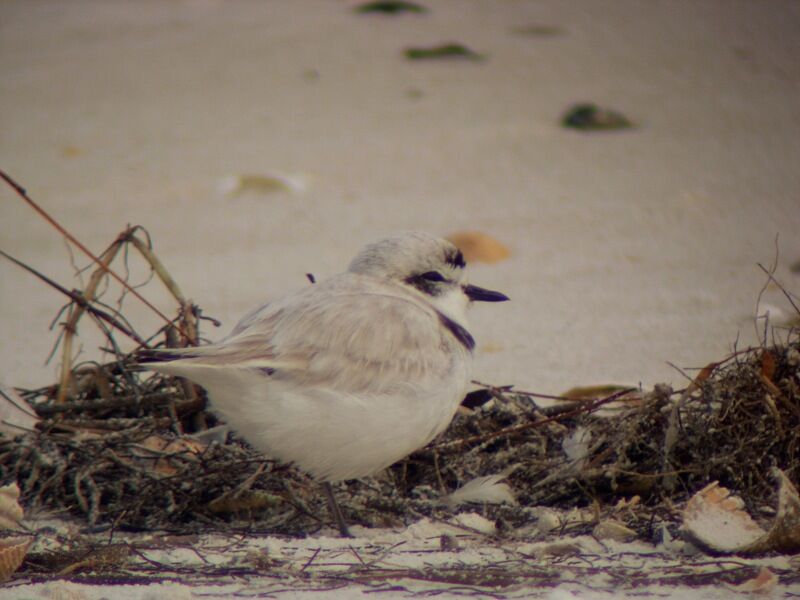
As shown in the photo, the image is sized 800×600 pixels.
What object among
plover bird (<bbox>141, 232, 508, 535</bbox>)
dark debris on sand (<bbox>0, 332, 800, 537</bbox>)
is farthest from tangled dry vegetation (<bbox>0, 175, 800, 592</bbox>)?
plover bird (<bbox>141, 232, 508, 535</bbox>)

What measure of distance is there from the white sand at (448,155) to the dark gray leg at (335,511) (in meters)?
1.08

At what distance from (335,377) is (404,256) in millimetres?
529

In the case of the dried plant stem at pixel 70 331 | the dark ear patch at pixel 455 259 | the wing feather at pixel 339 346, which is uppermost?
the dark ear patch at pixel 455 259

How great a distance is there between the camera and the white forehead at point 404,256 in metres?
3.29

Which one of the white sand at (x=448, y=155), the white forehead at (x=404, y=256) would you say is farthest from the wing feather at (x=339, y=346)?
the white sand at (x=448, y=155)

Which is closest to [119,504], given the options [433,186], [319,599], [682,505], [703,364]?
[319,599]

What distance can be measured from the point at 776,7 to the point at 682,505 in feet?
17.3

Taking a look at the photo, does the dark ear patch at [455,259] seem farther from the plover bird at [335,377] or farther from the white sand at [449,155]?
the white sand at [449,155]

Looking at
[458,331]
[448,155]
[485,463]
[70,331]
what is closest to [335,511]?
[485,463]

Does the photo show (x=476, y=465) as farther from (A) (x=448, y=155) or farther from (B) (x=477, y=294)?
(A) (x=448, y=155)

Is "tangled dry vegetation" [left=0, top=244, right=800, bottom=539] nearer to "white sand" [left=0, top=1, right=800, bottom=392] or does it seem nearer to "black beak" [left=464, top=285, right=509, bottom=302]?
"black beak" [left=464, top=285, right=509, bottom=302]

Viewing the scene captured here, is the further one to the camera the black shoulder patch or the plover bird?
the black shoulder patch

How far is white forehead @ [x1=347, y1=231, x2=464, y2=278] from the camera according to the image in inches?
130

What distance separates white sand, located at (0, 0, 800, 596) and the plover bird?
3.32 ft
